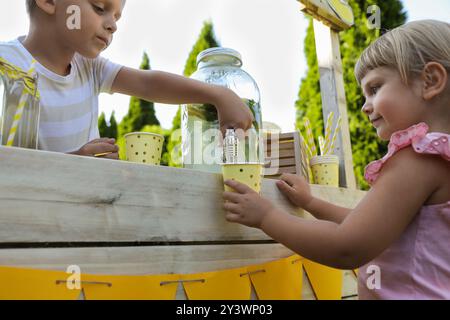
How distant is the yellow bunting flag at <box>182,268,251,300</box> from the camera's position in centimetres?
88

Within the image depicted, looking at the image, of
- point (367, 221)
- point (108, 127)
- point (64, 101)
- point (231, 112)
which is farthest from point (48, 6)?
point (108, 127)

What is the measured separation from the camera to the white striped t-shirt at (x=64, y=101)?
3.36 feet

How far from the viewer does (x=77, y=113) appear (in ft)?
3.60

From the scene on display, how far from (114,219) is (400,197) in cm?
56

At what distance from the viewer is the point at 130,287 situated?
30.9 inches

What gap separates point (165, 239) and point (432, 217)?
562mm

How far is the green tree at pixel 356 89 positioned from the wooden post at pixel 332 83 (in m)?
3.34

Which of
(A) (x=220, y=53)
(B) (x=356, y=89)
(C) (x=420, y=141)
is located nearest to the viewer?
(C) (x=420, y=141)

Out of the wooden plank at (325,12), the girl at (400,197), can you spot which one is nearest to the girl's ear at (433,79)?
the girl at (400,197)

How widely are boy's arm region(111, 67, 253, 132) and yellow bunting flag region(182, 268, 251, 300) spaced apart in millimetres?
415

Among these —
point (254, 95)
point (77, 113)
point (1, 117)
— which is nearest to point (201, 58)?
point (254, 95)

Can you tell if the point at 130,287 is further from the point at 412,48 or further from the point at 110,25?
the point at 412,48

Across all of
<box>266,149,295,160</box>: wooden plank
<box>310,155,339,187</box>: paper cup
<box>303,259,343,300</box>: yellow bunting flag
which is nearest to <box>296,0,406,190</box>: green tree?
<box>310,155,339,187</box>: paper cup

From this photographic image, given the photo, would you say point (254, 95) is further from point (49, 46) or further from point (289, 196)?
point (49, 46)
